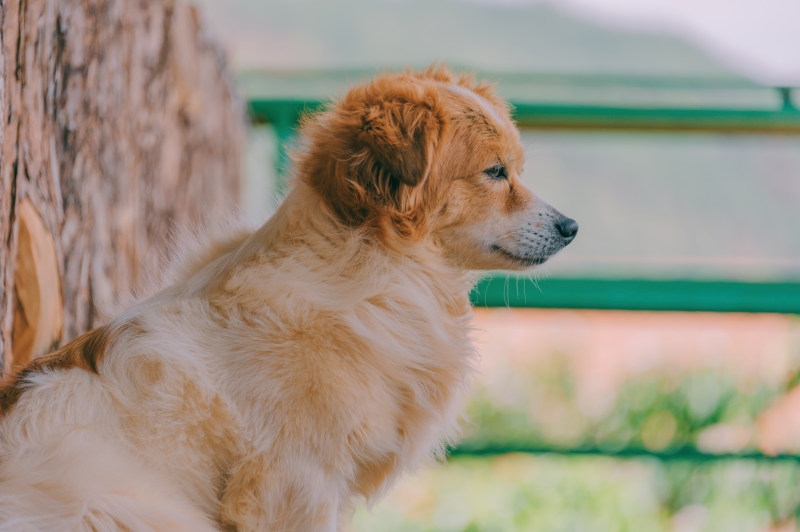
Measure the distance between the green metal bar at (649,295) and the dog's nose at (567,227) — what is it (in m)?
1.40

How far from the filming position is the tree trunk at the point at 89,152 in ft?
7.14

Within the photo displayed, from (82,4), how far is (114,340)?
1.36m

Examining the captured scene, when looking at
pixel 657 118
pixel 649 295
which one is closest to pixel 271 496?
pixel 649 295

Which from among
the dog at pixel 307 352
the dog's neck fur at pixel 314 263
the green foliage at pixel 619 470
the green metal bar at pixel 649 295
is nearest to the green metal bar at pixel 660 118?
the green metal bar at pixel 649 295

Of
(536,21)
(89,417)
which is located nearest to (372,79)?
(89,417)

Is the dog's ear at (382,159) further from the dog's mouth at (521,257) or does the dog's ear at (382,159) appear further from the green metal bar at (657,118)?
the green metal bar at (657,118)

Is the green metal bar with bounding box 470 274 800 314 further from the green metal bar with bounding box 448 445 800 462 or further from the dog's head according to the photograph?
the dog's head

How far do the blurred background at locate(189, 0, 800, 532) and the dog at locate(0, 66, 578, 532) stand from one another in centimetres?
155

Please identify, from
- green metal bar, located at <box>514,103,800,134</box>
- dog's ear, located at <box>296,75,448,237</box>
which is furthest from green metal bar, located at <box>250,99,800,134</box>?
dog's ear, located at <box>296,75,448,237</box>

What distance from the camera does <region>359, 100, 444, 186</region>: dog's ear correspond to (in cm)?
201

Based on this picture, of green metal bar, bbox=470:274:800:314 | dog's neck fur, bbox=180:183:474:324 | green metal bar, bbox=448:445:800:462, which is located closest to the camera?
dog's neck fur, bbox=180:183:474:324

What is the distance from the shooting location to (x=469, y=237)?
2.20 m

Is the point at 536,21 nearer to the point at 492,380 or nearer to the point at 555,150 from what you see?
the point at 555,150

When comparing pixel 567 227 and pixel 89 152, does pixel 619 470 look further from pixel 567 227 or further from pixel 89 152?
pixel 89 152
